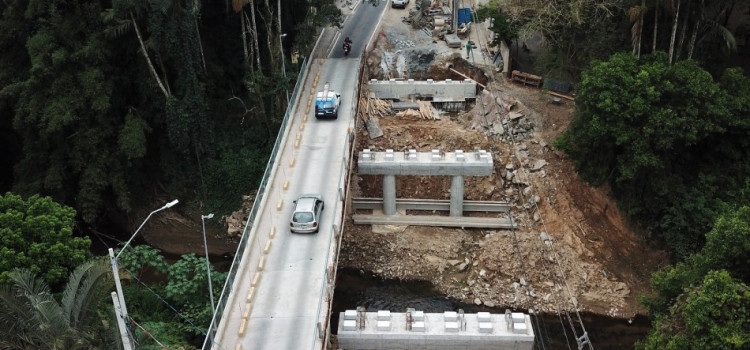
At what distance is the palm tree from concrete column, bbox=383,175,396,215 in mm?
21682

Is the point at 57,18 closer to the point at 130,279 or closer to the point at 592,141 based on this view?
the point at 130,279

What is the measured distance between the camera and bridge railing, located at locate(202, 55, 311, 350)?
2595cm

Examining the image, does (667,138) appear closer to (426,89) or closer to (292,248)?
(292,248)

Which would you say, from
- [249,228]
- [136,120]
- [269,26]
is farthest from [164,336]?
[269,26]

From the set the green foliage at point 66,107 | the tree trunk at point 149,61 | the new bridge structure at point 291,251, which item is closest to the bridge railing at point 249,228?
the new bridge structure at point 291,251

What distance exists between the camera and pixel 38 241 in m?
28.6

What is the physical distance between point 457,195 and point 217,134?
18.8 meters

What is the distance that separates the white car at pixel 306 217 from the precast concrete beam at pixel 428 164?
30.7 feet

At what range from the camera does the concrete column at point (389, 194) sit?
42.5m

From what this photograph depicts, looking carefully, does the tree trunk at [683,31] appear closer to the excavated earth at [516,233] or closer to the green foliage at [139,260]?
the excavated earth at [516,233]

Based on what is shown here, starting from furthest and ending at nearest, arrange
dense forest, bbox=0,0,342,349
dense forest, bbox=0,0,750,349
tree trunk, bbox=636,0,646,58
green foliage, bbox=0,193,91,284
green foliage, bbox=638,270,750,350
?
1. tree trunk, bbox=636,0,646,58
2. dense forest, bbox=0,0,342,349
3. green foliage, bbox=0,193,91,284
4. dense forest, bbox=0,0,750,349
5. green foliage, bbox=638,270,750,350

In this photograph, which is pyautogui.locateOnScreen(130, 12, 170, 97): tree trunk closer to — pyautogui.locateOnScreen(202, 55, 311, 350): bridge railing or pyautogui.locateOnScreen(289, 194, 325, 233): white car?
pyautogui.locateOnScreen(202, 55, 311, 350): bridge railing

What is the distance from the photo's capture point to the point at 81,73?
39.1m

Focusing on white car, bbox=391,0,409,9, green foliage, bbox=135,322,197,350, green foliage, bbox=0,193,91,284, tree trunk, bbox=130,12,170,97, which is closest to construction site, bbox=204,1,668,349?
white car, bbox=391,0,409,9
